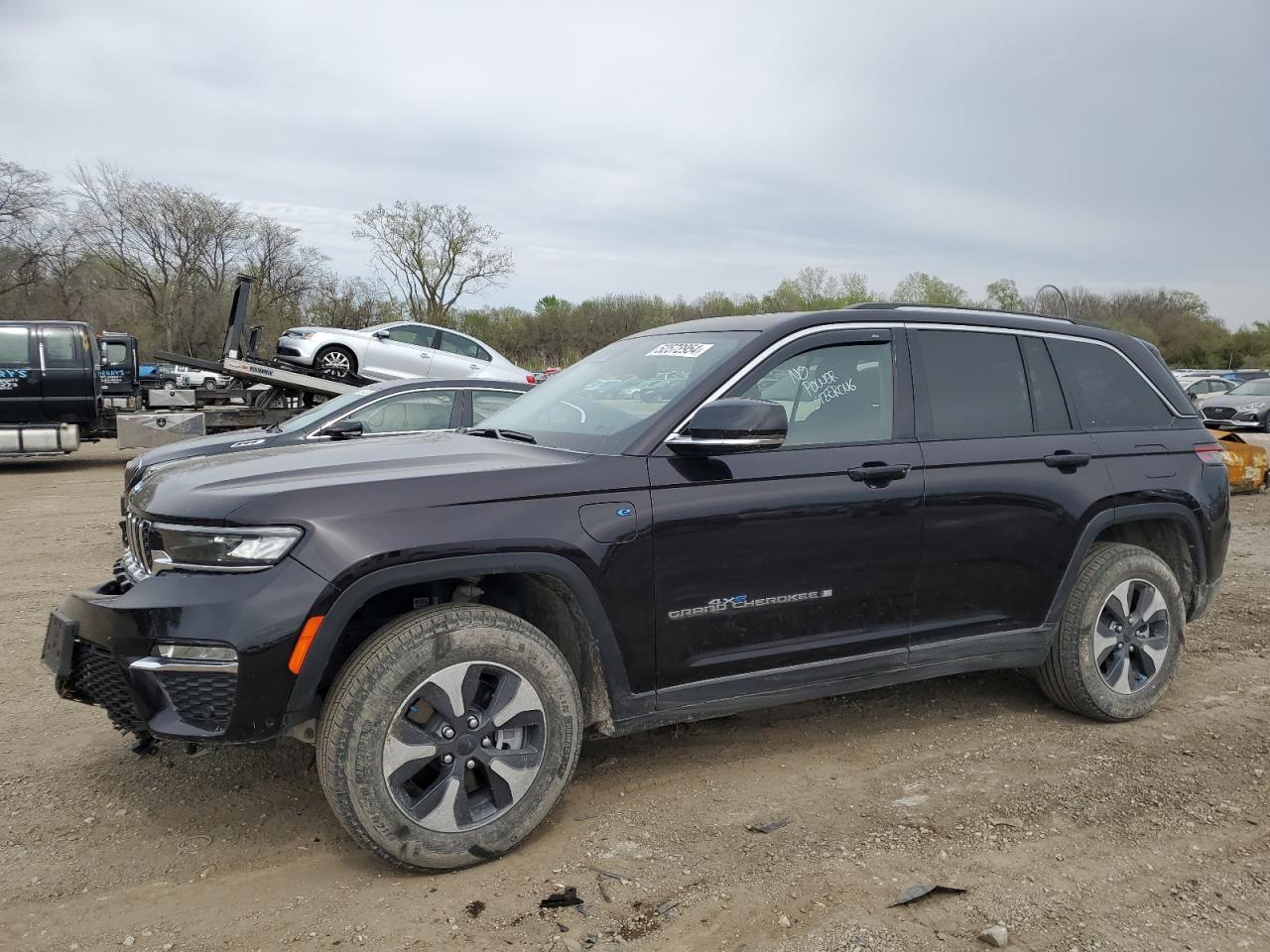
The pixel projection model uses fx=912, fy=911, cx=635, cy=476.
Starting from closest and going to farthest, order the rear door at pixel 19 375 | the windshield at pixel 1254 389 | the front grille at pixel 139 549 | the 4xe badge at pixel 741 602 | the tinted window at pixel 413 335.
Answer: the front grille at pixel 139 549
the 4xe badge at pixel 741 602
the rear door at pixel 19 375
the tinted window at pixel 413 335
the windshield at pixel 1254 389

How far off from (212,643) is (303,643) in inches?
9.8

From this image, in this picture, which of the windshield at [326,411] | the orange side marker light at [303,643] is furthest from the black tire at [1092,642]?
the windshield at [326,411]

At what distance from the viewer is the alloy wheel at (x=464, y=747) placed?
2848 millimetres

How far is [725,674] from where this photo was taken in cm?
335

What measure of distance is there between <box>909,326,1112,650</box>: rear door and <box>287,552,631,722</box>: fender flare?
1.35 metres

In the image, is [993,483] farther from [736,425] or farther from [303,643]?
[303,643]

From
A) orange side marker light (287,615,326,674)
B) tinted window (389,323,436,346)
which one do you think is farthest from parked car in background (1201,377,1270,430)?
orange side marker light (287,615,326,674)

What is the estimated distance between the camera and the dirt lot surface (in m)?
2.65

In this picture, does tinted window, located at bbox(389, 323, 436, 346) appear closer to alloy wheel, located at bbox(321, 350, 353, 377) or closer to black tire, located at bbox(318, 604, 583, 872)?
alloy wheel, located at bbox(321, 350, 353, 377)

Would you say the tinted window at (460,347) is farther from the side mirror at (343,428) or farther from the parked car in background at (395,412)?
the side mirror at (343,428)

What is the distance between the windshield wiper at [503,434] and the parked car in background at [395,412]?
3.63 meters

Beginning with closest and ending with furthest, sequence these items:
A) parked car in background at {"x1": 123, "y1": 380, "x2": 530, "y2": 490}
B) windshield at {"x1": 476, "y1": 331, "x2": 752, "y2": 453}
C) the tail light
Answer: windshield at {"x1": 476, "y1": 331, "x2": 752, "y2": 453}, the tail light, parked car in background at {"x1": 123, "y1": 380, "x2": 530, "y2": 490}

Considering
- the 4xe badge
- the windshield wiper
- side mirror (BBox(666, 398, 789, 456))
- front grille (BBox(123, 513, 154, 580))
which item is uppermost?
side mirror (BBox(666, 398, 789, 456))

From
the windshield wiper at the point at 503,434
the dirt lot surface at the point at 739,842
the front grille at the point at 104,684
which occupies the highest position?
the windshield wiper at the point at 503,434
